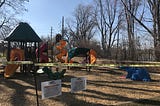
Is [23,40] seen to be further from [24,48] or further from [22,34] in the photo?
[24,48]

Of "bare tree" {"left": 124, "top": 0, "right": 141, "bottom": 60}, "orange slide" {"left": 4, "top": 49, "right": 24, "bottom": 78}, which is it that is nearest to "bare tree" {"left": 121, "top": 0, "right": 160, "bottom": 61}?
"bare tree" {"left": 124, "top": 0, "right": 141, "bottom": 60}

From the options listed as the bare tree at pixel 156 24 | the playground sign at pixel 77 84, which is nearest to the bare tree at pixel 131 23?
the bare tree at pixel 156 24

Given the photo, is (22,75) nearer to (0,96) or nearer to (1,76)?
(1,76)

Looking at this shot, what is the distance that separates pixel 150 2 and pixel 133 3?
27.2 feet

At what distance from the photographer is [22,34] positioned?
58.6 feet

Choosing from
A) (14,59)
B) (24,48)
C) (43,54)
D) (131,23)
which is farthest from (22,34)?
(131,23)

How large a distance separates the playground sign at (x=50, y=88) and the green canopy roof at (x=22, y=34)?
35.4ft

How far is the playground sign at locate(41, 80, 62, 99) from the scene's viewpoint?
273 inches

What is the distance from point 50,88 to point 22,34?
442 inches

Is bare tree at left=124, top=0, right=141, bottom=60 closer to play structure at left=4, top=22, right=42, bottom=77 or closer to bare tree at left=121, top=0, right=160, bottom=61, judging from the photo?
bare tree at left=121, top=0, right=160, bottom=61

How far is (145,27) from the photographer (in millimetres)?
31828

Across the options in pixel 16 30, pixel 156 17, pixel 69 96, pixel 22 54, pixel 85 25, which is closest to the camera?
pixel 69 96

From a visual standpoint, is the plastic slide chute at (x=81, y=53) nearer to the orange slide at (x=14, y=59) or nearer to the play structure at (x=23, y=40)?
the play structure at (x=23, y=40)

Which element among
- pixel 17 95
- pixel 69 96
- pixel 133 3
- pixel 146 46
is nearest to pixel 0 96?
pixel 17 95
